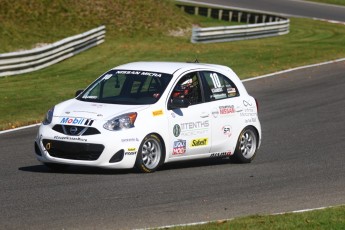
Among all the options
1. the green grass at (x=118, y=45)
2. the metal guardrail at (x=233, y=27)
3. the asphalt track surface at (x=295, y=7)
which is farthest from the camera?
the asphalt track surface at (x=295, y=7)

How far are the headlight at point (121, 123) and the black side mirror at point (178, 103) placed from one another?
2.58 feet

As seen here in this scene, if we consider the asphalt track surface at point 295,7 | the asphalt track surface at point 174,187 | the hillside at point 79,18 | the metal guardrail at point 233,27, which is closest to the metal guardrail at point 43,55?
the hillside at point 79,18

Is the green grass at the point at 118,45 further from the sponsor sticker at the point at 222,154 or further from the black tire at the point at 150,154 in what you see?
the black tire at the point at 150,154

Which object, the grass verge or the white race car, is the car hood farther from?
the grass verge

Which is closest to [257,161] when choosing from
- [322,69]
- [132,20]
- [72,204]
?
[72,204]

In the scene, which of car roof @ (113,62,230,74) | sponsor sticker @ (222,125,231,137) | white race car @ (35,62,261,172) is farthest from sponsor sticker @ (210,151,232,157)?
car roof @ (113,62,230,74)

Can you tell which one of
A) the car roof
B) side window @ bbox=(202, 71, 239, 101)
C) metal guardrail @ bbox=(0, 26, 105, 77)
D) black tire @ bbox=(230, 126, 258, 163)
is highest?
the car roof

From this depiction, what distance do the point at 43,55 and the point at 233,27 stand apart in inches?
424

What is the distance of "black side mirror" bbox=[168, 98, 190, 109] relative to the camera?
13.9 meters

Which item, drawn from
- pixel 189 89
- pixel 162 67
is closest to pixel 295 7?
pixel 162 67

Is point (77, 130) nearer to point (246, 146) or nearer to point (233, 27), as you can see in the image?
point (246, 146)

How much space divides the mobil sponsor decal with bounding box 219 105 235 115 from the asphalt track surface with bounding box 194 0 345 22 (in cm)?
3558

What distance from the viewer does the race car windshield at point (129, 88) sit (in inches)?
550

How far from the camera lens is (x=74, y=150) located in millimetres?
13109
